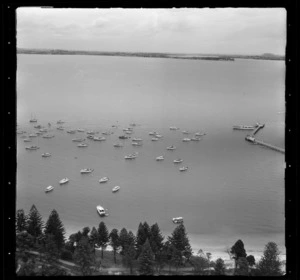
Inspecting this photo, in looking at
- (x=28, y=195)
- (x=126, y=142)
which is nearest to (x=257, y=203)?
(x=126, y=142)

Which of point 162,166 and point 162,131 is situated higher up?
point 162,131

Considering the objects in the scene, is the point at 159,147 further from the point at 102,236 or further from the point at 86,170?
the point at 102,236

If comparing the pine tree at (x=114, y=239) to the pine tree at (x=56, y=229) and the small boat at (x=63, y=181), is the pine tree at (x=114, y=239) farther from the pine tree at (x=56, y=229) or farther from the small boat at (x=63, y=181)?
the small boat at (x=63, y=181)

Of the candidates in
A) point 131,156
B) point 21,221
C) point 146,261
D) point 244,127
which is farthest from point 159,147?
point 21,221

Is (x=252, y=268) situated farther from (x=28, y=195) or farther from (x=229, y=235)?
(x=28, y=195)
